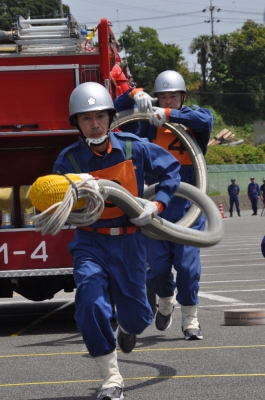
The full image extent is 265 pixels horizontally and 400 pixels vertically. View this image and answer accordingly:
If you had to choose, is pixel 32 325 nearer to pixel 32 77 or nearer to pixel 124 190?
pixel 32 77

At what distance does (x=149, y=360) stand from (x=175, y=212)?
59.8 inches

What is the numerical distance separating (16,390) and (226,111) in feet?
289

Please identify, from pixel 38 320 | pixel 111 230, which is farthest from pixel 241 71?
pixel 111 230

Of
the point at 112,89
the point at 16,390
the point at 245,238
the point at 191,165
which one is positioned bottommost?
the point at 245,238

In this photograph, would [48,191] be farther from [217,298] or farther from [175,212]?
[217,298]

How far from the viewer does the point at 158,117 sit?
7508mm

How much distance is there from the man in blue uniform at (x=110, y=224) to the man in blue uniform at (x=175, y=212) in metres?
1.72

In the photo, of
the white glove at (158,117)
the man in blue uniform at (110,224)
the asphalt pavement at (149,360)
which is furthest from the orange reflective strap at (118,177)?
the white glove at (158,117)

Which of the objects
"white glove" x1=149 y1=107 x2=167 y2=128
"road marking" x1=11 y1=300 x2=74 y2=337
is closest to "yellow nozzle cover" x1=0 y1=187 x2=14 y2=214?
"road marking" x1=11 y1=300 x2=74 y2=337

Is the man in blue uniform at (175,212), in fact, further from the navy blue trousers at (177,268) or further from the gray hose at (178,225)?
the gray hose at (178,225)

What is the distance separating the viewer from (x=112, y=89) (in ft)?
31.9

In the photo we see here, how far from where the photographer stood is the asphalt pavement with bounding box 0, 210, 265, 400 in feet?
18.4

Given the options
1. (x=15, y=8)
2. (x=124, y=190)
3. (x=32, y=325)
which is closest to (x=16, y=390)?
(x=124, y=190)

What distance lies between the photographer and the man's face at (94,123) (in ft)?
18.7
